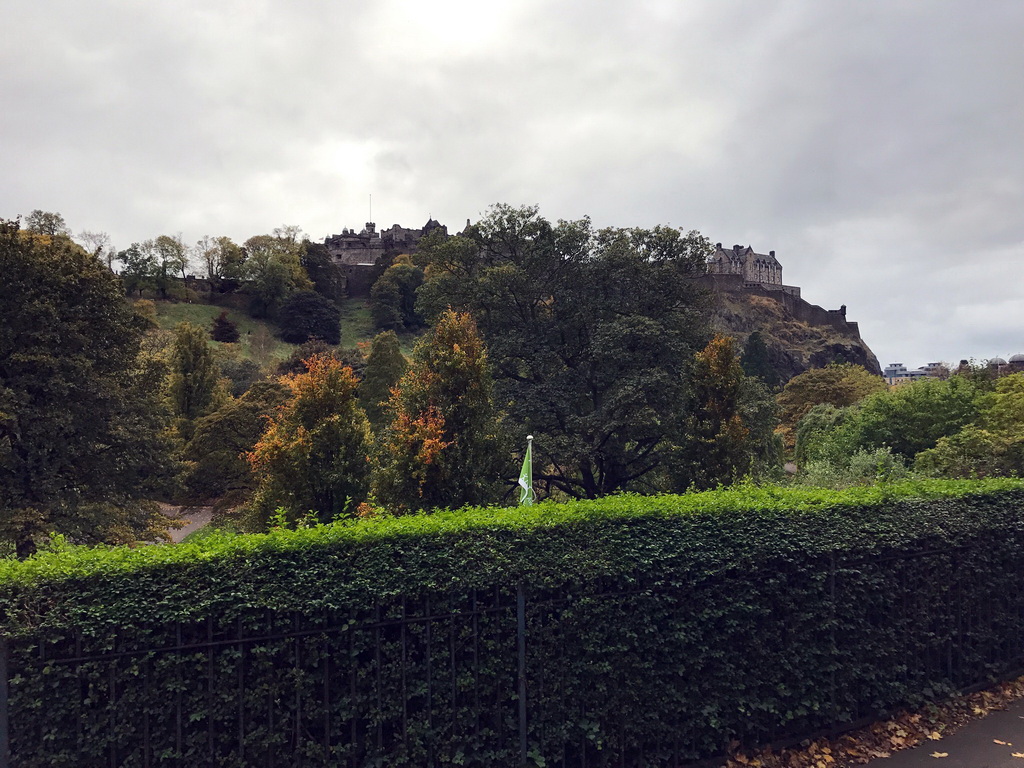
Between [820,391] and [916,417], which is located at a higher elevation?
[820,391]

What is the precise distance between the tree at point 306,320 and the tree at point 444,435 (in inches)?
2183

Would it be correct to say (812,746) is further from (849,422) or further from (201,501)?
(849,422)

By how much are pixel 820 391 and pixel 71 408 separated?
5242 centimetres

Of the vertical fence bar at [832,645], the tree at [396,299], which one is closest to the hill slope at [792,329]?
the tree at [396,299]

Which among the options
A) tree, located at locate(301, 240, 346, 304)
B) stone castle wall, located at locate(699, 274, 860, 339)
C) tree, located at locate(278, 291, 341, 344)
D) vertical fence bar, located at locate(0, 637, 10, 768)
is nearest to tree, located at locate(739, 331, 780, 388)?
stone castle wall, located at locate(699, 274, 860, 339)

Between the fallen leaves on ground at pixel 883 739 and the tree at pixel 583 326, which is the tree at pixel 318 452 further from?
the fallen leaves on ground at pixel 883 739

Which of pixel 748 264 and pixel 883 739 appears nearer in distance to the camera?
pixel 883 739

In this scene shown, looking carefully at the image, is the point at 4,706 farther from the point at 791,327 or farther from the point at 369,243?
the point at 369,243

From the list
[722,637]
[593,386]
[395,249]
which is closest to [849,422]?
[593,386]

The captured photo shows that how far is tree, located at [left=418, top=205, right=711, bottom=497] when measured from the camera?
21.8 meters

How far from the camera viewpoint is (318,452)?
14906mm

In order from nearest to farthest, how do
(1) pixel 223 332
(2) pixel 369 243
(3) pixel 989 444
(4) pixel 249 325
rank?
(3) pixel 989 444 < (1) pixel 223 332 < (4) pixel 249 325 < (2) pixel 369 243

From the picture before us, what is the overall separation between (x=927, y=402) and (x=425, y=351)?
19.5 m

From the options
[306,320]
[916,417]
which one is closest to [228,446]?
[916,417]
